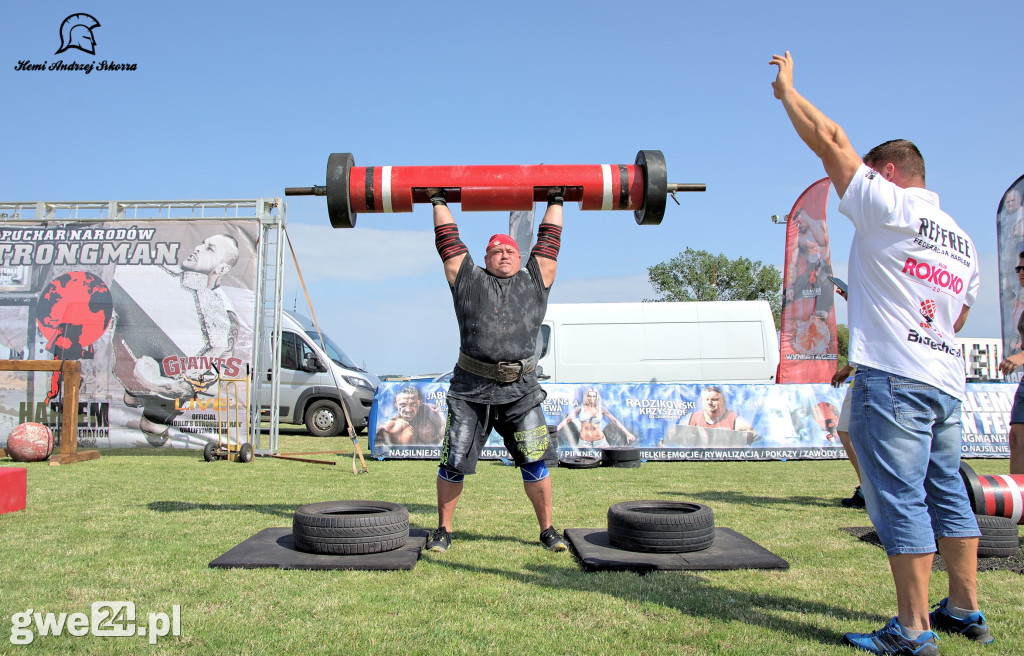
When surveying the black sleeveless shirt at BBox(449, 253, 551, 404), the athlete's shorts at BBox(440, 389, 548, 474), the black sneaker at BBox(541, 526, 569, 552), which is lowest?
the black sneaker at BBox(541, 526, 569, 552)

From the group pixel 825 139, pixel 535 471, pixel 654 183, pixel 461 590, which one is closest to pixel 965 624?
pixel 825 139

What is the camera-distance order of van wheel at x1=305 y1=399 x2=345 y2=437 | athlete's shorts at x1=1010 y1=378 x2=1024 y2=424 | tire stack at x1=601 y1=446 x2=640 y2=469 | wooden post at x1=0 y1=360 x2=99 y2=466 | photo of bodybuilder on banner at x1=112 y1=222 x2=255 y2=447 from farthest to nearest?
van wheel at x1=305 y1=399 x2=345 y2=437
photo of bodybuilder on banner at x1=112 y1=222 x2=255 y2=447
tire stack at x1=601 y1=446 x2=640 y2=469
wooden post at x1=0 y1=360 x2=99 y2=466
athlete's shorts at x1=1010 y1=378 x2=1024 y2=424

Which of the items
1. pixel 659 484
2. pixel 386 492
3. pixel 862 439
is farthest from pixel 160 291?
pixel 862 439

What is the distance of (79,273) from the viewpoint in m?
10.9

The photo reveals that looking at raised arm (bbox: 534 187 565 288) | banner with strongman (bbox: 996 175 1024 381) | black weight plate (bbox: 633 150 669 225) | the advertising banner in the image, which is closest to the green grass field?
raised arm (bbox: 534 187 565 288)

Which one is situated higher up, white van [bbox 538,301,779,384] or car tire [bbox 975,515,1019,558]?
white van [bbox 538,301,779,384]

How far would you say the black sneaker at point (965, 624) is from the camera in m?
2.60

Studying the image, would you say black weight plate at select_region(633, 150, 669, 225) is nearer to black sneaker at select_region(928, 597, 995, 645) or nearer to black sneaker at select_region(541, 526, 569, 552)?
black sneaker at select_region(541, 526, 569, 552)

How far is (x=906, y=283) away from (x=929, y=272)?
0.10 m

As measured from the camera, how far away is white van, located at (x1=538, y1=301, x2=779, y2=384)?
42.8 feet
